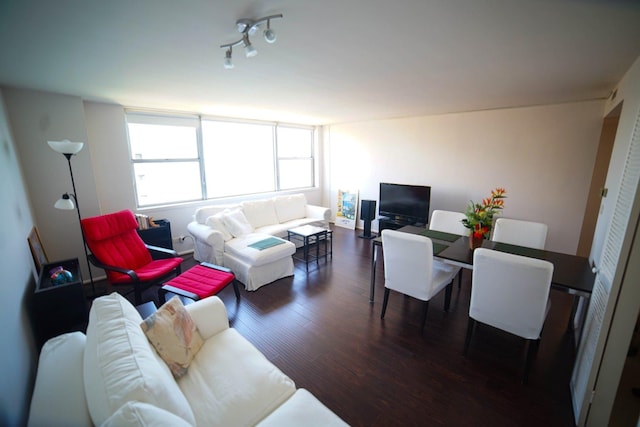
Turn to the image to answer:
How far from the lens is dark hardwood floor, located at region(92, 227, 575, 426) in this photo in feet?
5.82

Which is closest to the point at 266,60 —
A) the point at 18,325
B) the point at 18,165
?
the point at 18,325

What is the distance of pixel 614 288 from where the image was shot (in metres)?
1.43

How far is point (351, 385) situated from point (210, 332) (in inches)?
44.5

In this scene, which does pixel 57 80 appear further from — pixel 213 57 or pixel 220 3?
pixel 220 3

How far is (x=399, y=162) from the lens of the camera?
5.35 meters

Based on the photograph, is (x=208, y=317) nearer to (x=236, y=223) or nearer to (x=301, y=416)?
(x=301, y=416)

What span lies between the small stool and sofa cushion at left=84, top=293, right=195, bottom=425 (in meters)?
1.14

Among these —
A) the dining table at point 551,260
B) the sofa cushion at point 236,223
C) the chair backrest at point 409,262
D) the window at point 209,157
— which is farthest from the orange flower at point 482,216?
the window at point 209,157

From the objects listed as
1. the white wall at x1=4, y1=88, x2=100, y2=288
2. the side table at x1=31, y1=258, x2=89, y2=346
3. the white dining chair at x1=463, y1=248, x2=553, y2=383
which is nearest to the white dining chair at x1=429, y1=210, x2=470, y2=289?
the white dining chair at x1=463, y1=248, x2=553, y2=383

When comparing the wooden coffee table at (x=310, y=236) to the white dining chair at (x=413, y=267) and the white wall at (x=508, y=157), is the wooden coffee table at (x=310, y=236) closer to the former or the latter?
the white dining chair at (x=413, y=267)

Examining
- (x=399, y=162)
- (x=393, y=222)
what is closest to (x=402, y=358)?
(x=393, y=222)

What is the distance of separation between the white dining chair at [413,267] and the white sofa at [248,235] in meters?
1.58

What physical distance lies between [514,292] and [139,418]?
2.28m

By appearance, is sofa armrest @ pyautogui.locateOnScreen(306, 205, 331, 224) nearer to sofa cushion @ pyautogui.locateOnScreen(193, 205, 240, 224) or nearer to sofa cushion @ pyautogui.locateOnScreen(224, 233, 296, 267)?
sofa cushion @ pyautogui.locateOnScreen(224, 233, 296, 267)
